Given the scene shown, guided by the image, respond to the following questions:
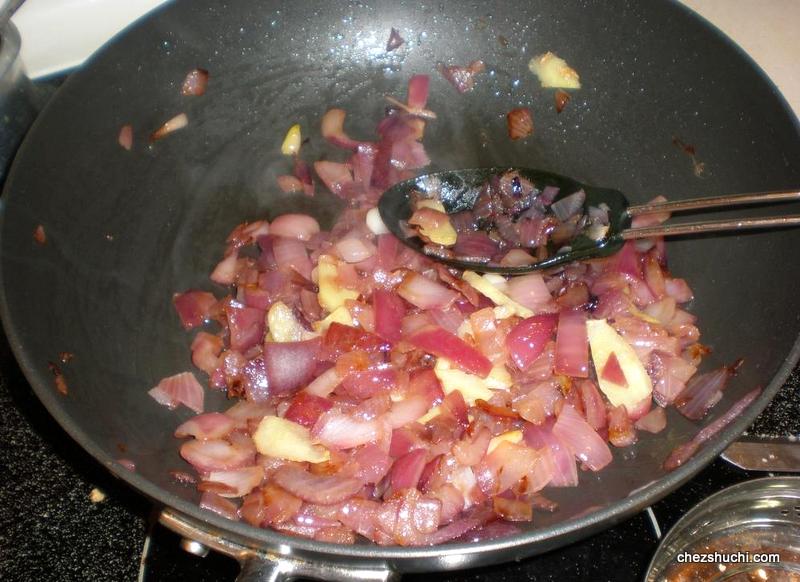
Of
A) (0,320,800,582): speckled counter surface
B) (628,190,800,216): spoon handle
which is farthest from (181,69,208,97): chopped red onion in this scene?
(628,190,800,216): spoon handle

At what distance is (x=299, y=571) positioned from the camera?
95 cm

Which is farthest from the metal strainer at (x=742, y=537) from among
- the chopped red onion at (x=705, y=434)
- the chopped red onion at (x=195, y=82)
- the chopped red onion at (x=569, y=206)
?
the chopped red onion at (x=195, y=82)

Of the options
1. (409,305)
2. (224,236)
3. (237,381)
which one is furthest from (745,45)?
(237,381)

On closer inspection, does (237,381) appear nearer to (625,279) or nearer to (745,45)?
(625,279)

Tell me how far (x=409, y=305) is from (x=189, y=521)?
0.61 m

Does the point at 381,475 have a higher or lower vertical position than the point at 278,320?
lower

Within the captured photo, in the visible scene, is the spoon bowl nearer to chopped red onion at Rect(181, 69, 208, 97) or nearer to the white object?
chopped red onion at Rect(181, 69, 208, 97)

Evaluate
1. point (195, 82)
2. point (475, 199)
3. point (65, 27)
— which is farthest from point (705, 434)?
point (65, 27)

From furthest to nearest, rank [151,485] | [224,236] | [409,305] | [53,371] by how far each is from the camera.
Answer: [224,236] < [409,305] < [53,371] < [151,485]

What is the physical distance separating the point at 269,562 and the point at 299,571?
0.05 meters

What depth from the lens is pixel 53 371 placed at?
3.65ft

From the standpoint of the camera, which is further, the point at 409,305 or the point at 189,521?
the point at 409,305

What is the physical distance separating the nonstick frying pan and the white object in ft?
1.63

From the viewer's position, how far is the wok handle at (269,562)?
3.05ft
